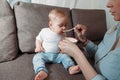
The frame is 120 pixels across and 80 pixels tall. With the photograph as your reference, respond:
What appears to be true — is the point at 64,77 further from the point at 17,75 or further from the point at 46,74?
the point at 17,75

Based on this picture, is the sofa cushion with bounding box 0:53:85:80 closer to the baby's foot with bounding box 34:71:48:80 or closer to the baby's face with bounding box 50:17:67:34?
the baby's foot with bounding box 34:71:48:80

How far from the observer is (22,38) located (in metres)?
1.82

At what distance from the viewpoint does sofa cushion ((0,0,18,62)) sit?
1.67 meters

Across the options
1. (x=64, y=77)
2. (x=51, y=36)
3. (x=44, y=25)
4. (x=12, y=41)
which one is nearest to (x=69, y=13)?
(x=44, y=25)

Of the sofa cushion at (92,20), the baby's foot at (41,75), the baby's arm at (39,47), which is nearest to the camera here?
the baby's foot at (41,75)

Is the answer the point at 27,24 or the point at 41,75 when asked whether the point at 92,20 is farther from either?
the point at 41,75

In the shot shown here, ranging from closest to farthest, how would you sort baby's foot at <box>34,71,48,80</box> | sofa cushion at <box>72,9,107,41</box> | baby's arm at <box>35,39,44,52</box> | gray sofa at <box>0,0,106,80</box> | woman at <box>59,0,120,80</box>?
woman at <box>59,0,120,80</box> → baby's foot at <box>34,71,48,80</box> → gray sofa at <box>0,0,106,80</box> → baby's arm at <box>35,39,44,52</box> → sofa cushion at <box>72,9,107,41</box>

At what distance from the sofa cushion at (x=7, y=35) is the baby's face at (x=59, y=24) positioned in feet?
1.23

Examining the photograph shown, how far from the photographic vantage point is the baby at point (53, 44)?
5.14ft

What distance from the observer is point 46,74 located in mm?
1413

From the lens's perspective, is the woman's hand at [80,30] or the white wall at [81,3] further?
the white wall at [81,3]

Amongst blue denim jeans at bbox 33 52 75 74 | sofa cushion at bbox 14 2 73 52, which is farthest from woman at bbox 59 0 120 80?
sofa cushion at bbox 14 2 73 52

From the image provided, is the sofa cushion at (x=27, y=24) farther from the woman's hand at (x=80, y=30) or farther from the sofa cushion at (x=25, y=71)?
the woman's hand at (x=80, y=30)

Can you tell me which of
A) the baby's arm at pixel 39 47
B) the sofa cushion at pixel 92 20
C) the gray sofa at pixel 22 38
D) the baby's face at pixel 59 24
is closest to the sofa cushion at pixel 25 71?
the gray sofa at pixel 22 38
